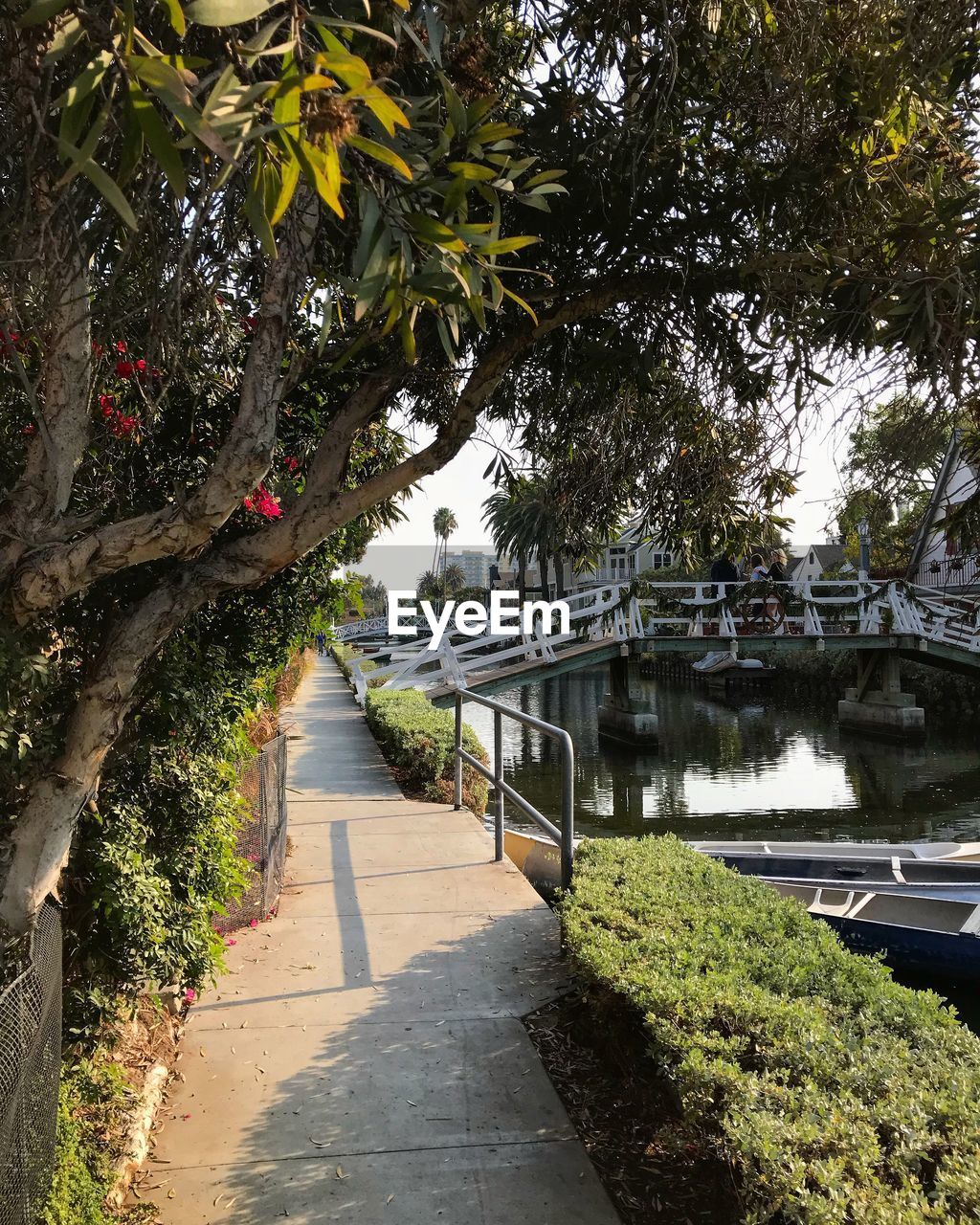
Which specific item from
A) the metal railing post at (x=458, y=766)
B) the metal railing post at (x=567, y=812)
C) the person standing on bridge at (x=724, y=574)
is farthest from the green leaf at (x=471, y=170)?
the person standing on bridge at (x=724, y=574)

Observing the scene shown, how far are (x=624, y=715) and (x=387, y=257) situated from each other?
23.1 m

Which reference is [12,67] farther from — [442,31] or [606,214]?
[606,214]

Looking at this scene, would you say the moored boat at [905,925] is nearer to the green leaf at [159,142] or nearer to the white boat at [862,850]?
the white boat at [862,850]

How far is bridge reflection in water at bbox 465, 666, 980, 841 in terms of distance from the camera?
16141mm

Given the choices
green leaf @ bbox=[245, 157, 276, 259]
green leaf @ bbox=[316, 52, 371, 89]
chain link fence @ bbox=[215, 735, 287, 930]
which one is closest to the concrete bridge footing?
chain link fence @ bbox=[215, 735, 287, 930]

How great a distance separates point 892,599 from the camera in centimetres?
2362

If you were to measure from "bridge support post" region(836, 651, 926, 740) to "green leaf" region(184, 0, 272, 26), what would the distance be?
2472 centimetres

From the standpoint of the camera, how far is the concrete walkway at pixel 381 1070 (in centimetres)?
297

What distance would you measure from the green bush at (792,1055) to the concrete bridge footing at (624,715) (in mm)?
19515

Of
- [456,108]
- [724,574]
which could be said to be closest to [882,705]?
[724,574]

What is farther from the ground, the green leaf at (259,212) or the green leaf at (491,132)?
the green leaf at (491,132)

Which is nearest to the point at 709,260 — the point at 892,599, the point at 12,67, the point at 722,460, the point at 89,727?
the point at 722,460

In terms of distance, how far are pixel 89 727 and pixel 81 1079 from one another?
Result: 1.20m

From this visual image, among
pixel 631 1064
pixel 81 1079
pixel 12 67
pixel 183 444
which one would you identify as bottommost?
pixel 631 1064
